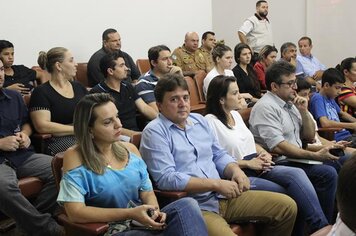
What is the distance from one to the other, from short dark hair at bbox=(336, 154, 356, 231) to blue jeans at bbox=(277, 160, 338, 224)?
A: 1.67m

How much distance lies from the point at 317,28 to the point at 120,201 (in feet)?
19.2

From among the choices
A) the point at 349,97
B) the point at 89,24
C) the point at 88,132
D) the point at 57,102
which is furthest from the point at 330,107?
the point at 89,24

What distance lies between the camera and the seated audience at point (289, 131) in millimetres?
2604

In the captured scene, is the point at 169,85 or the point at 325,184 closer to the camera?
the point at 169,85

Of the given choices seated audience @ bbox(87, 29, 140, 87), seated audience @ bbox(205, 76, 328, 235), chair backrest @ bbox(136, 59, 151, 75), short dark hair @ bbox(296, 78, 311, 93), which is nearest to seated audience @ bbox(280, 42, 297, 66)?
chair backrest @ bbox(136, 59, 151, 75)

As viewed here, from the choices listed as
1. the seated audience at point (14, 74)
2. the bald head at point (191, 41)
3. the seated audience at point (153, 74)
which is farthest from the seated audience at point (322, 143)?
the bald head at point (191, 41)

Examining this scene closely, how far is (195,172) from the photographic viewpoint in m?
2.18

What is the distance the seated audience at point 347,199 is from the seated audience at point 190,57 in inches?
193

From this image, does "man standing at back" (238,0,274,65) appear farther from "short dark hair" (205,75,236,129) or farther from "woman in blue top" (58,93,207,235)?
"woman in blue top" (58,93,207,235)

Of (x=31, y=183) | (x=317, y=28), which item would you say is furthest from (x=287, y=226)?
(x=317, y=28)

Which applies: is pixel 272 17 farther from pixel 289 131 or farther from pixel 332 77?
pixel 289 131

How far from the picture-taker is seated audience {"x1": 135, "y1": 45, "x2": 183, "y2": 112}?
145 inches

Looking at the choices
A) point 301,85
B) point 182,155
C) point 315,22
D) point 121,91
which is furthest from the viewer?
point 315,22

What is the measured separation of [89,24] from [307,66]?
3097mm
